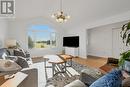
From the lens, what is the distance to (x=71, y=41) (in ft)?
31.8

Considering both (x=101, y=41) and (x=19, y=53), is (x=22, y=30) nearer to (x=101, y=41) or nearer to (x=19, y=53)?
(x=19, y=53)

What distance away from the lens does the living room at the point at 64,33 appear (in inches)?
219

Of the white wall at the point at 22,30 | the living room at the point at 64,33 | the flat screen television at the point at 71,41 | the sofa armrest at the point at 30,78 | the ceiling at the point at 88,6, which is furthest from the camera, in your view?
the flat screen television at the point at 71,41

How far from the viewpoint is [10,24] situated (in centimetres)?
898

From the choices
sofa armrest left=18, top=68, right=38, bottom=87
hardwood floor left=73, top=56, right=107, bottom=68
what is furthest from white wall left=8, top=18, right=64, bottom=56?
sofa armrest left=18, top=68, right=38, bottom=87

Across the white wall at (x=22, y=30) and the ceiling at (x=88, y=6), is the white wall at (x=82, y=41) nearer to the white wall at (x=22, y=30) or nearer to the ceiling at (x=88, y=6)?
Result: the ceiling at (x=88, y=6)

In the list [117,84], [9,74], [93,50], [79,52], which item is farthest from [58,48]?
[117,84]

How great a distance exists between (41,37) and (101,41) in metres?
4.27

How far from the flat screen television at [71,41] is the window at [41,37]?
1.03 meters

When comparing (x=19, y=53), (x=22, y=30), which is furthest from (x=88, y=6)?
(x=22, y=30)

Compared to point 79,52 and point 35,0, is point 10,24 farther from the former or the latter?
point 79,52

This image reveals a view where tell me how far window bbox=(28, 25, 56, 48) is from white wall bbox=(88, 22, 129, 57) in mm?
2866

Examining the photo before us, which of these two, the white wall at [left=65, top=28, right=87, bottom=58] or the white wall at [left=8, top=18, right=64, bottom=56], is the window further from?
the white wall at [left=65, top=28, right=87, bottom=58]

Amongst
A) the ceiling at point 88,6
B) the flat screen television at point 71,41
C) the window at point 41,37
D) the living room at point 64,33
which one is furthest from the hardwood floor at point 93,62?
the window at point 41,37
